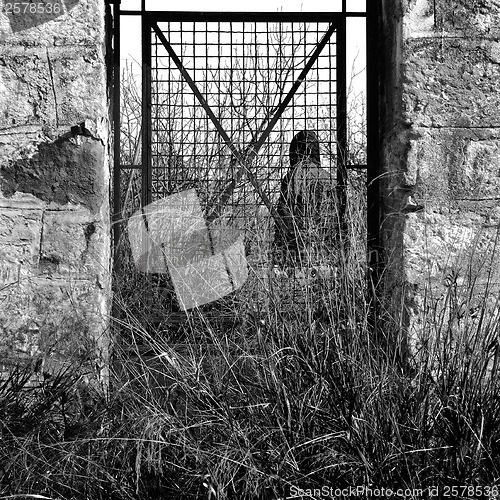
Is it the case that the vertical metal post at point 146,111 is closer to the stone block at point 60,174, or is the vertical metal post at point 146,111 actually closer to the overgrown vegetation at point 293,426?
the stone block at point 60,174

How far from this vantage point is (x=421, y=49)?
3.18 meters

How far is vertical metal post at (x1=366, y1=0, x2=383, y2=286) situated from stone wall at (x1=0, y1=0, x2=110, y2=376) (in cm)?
115

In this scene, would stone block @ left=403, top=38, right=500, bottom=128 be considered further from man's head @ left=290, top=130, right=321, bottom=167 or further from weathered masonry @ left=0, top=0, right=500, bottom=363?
man's head @ left=290, top=130, right=321, bottom=167

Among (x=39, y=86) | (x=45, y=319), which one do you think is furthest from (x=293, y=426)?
(x=39, y=86)

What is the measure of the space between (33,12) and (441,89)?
5.24 feet

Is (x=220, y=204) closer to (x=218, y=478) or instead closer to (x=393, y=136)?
(x=393, y=136)

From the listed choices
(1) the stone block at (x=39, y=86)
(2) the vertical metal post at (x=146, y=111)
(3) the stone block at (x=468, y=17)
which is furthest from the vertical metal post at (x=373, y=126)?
(1) the stone block at (x=39, y=86)

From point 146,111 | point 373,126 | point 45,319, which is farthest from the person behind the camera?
point 146,111

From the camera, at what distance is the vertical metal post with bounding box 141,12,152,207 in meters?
3.62

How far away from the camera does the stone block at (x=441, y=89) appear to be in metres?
3.17

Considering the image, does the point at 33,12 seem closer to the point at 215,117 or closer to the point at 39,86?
the point at 39,86

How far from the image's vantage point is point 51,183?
A: 3.14m

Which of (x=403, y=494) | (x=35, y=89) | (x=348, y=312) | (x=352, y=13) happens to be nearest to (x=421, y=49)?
(x=352, y=13)

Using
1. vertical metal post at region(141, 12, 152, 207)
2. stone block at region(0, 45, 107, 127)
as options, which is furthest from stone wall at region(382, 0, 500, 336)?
stone block at region(0, 45, 107, 127)
